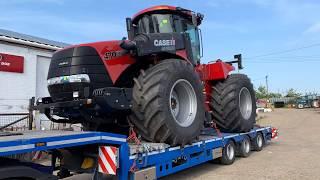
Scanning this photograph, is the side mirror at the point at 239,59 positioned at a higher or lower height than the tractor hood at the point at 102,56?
higher

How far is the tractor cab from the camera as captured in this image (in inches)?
327

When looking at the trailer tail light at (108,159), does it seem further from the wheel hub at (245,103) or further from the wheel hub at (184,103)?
the wheel hub at (245,103)

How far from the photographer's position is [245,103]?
1173 centimetres

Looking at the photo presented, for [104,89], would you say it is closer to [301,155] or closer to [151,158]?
[151,158]

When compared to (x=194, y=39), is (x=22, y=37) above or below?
above

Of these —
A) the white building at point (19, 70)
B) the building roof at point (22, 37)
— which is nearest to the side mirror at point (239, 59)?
the white building at point (19, 70)

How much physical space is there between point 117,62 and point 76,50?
77 cm

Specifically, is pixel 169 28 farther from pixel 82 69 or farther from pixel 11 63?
pixel 11 63

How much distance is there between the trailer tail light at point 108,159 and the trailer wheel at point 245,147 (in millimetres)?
6022

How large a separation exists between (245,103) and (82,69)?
5983 millimetres

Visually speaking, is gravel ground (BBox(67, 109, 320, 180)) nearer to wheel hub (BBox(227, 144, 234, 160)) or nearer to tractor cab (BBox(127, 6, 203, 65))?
wheel hub (BBox(227, 144, 234, 160))

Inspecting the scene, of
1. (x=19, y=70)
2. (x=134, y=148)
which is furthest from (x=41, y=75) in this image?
(x=134, y=148)

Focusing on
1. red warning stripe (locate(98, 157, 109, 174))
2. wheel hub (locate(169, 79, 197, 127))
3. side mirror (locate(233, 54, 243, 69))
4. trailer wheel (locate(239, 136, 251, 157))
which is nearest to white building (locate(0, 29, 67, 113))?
side mirror (locate(233, 54, 243, 69))

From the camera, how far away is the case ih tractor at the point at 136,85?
23.5 ft
